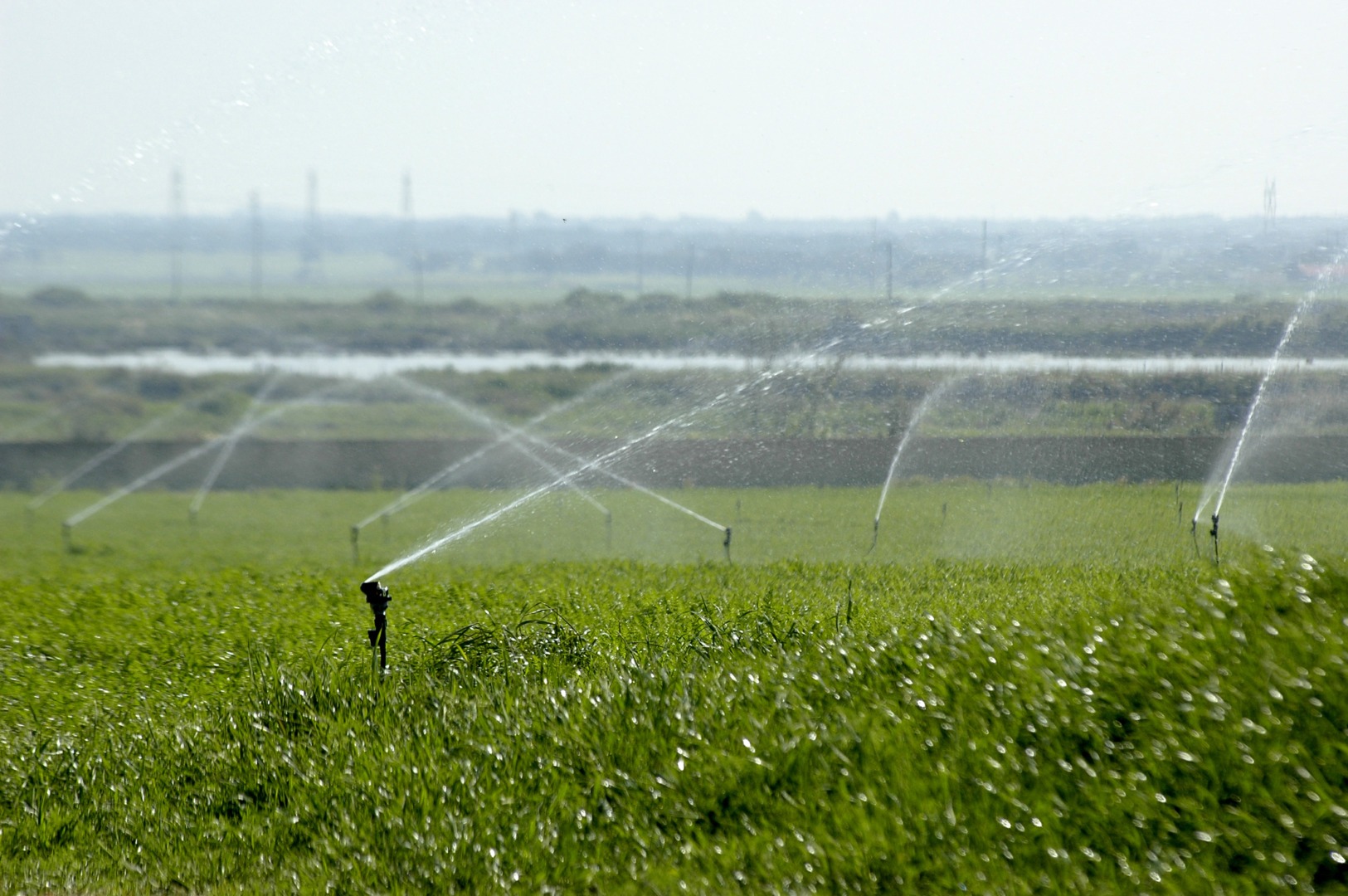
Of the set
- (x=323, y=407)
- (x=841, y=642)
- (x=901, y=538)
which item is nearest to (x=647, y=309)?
(x=323, y=407)

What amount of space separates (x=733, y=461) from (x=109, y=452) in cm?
1466

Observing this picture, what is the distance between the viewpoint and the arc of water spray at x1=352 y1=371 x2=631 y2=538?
24453 mm

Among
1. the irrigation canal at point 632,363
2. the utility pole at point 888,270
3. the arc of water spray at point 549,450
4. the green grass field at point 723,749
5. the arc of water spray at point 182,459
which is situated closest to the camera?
the green grass field at point 723,749

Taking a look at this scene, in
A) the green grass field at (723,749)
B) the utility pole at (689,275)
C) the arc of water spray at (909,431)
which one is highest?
the utility pole at (689,275)

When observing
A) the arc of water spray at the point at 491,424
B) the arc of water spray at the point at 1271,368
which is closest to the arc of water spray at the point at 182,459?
the arc of water spray at the point at 491,424

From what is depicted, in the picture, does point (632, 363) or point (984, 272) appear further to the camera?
point (632, 363)

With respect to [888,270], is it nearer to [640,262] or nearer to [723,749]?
[640,262]

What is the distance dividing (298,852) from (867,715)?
2.05 meters

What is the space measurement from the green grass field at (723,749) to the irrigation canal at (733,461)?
42.6 feet

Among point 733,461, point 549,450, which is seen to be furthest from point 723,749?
point 549,450

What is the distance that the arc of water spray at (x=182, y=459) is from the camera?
25125 mm

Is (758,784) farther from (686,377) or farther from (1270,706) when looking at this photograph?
(686,377)

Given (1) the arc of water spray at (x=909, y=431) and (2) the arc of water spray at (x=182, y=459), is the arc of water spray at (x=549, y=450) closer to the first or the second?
(1) the arc of water spray at (x=909, y=431)

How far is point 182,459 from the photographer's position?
30.5m
